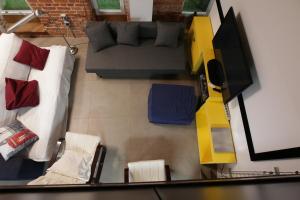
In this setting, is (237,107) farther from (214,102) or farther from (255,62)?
(255,62)

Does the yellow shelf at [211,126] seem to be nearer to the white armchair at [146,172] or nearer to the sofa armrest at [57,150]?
the white armchair at [146,172]

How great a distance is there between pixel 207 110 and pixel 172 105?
552 mm

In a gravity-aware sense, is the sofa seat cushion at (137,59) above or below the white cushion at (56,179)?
above

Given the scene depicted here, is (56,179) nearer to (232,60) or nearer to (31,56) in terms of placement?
(31,56)

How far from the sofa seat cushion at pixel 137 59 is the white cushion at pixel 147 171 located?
1.47 m

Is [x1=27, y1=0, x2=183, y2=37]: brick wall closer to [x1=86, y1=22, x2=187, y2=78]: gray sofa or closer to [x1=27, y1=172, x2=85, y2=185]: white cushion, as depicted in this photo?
[x1=86, y1=22, x2=187, y2=78]: gray sofa

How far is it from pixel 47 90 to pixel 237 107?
Answer: 263cm

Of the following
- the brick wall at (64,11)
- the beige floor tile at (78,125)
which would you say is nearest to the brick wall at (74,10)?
the brick wall at (64,11)

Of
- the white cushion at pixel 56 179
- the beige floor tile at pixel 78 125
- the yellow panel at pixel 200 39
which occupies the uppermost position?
the yellow panel at pixel 200 39

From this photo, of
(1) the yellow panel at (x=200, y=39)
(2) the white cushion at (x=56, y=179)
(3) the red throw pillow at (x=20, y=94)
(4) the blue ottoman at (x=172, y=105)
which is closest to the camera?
(2) the white cushion at (x=56, y=179)

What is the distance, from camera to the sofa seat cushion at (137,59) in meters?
3.10

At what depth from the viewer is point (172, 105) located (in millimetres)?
2895

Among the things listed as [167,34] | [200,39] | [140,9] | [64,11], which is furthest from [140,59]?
[64,11]

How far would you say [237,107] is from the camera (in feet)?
7.71
